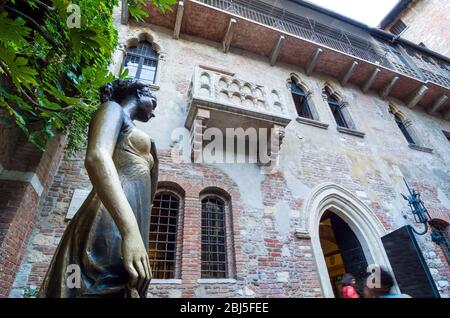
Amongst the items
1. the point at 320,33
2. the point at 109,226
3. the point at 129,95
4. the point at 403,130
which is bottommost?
the point at 109,226

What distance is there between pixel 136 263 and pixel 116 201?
0.34m

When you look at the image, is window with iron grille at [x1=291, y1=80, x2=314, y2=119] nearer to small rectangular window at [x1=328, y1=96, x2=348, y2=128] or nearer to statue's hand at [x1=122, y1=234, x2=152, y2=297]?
Result: small rectangular window at [x1=328, y1=96, x2=348, y2=128]

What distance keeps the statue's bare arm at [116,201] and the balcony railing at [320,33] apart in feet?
28.3

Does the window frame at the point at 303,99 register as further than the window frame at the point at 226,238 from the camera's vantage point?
Yes

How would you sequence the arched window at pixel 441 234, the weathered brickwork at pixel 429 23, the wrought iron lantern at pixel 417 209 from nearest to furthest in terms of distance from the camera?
1. the wrought iron lantern at pixel 417 209
2. the arched window at pixel 441 234
3. the weathered brickwork at pixel 429 23

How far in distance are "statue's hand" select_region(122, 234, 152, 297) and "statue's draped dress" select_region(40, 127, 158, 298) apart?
0.10 metres

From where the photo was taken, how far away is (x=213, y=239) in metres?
4.99

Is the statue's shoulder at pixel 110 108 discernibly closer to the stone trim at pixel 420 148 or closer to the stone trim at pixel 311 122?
the stone trim at pixel 311 122

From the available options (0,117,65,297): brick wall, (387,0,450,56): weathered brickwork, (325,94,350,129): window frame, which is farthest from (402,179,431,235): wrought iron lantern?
(387,0,450,56): weathered brickwork

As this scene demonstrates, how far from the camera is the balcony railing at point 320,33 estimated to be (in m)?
9.39

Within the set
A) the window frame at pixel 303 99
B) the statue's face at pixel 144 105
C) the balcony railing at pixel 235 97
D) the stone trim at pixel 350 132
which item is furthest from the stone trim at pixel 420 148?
the statue's face at pixel 144 105

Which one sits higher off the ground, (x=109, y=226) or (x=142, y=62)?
(x=142, y=62)

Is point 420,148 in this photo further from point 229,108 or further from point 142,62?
point 142,62

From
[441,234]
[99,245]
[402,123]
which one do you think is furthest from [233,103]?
[402,123]
